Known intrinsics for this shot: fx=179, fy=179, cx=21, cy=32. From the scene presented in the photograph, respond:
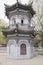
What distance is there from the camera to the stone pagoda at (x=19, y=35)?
18.8 metres

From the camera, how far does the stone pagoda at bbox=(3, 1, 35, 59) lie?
61.7 feet

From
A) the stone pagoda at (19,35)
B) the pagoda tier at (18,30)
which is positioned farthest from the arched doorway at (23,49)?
the pagoda tier at (18,30)

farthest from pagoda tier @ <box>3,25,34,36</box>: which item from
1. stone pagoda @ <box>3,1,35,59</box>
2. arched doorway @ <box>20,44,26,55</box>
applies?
arched doorway @ <box>20,44,26,55</box>

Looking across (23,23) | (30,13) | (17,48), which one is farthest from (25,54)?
(30,13)

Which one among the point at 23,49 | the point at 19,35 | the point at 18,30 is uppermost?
the point at 18,30

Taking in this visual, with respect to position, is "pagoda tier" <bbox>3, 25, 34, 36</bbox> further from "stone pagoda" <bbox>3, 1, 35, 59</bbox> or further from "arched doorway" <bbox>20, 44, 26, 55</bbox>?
"arched doorway" <bbox>20, 44, 26, 55</bbox>

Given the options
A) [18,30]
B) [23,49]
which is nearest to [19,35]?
[18,30]

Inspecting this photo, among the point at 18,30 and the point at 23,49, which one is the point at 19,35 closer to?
the point at 18,30

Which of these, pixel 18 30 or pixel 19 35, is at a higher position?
pixel 18 30

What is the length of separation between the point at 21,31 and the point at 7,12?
10.8 feet

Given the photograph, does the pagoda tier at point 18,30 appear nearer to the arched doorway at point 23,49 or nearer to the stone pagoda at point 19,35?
the stone pagoda at point 19,35

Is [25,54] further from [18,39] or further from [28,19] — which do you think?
[28,19]

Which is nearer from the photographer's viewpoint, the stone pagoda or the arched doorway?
the stone pagoda

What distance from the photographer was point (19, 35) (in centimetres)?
1897
